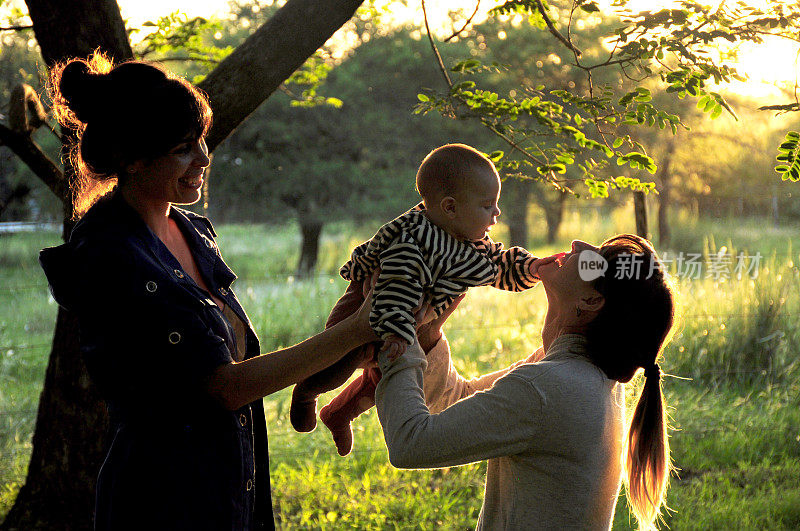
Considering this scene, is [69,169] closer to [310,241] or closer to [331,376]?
[331,376]

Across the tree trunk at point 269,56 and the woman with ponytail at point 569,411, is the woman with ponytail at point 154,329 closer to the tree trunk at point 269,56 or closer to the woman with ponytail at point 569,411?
the woman with ponytail at point 569,411

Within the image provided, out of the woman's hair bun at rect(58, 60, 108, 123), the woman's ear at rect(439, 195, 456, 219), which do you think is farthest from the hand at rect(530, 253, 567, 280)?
the woman's hair bun at rect(58, 60, 108, 123)

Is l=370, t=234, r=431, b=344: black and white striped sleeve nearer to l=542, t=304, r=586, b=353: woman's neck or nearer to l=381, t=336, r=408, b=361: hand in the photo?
l=381, t=336, r=408, b=361: hand

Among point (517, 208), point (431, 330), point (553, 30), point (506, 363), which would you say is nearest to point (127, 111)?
point (431, 330)

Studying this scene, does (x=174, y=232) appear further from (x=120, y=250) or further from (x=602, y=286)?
(x=602, y=286)

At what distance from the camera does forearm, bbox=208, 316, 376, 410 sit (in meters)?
1.63

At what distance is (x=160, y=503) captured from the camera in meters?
1.73

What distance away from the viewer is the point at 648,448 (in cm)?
184

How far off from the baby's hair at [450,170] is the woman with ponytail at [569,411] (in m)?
0.31

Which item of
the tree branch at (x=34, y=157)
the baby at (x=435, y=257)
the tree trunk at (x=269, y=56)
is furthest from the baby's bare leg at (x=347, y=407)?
the tree branch at (x=34, y=157)

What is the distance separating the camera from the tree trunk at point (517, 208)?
1530 cm

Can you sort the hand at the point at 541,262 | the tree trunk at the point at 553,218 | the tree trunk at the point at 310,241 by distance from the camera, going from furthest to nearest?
the tree trunk at the point at 553,218, the tree trunk at the point at 310,241, the hand at the point at 541,262

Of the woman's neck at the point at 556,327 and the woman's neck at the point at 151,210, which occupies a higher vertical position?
the woman's neck at the point at 151,210

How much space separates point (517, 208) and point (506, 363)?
10025 mm
